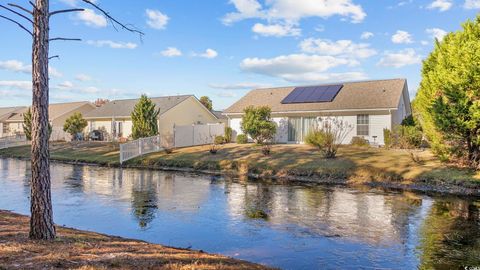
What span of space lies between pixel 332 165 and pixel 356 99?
34.1ft

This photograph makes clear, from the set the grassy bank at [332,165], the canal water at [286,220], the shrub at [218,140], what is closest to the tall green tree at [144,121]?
the grassy bank at [332,165]

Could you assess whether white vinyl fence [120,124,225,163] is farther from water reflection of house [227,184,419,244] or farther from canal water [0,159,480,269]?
water reflection of house [227,184,419,244]

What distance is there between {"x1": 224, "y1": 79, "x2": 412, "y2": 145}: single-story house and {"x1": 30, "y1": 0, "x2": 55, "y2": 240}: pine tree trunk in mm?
24125

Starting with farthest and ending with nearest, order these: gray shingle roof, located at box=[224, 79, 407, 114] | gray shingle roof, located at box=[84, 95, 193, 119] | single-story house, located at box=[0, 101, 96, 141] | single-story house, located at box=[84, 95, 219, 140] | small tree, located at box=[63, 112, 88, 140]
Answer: single-story house, located at box=[0, 101, 96, 141] < small tree, located at box=[63, 112, 88, 140] < gray shingle roof, located at box=[84, 95, 193, 119] < single-story house, located at box=[84, 95, 219, 140] < gray shingle roof, located at box=[224, 79, 407, 114]

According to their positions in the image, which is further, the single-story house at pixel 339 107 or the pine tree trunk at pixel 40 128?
the single-story house at pixel 339 107

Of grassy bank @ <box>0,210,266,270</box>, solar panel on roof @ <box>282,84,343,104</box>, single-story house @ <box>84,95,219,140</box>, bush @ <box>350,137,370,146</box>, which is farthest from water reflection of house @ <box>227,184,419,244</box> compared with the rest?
single-story house @ <box>84,95,219,140</box>

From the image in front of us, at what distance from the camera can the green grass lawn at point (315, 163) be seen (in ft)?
59.6

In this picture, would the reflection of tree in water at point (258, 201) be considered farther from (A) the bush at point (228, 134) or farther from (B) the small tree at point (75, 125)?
(B) the small tree at point (75, 125)

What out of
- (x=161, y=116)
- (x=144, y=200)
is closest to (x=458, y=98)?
(x=144, y=200)

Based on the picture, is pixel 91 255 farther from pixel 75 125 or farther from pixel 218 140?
pixel 75 125

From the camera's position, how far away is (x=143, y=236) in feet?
30.7

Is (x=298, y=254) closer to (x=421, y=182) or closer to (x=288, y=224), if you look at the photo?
(x=288, y=224)

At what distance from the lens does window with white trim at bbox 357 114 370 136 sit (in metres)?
28.2

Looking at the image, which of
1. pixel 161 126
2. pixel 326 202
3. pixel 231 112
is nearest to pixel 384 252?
pixel 326 202
